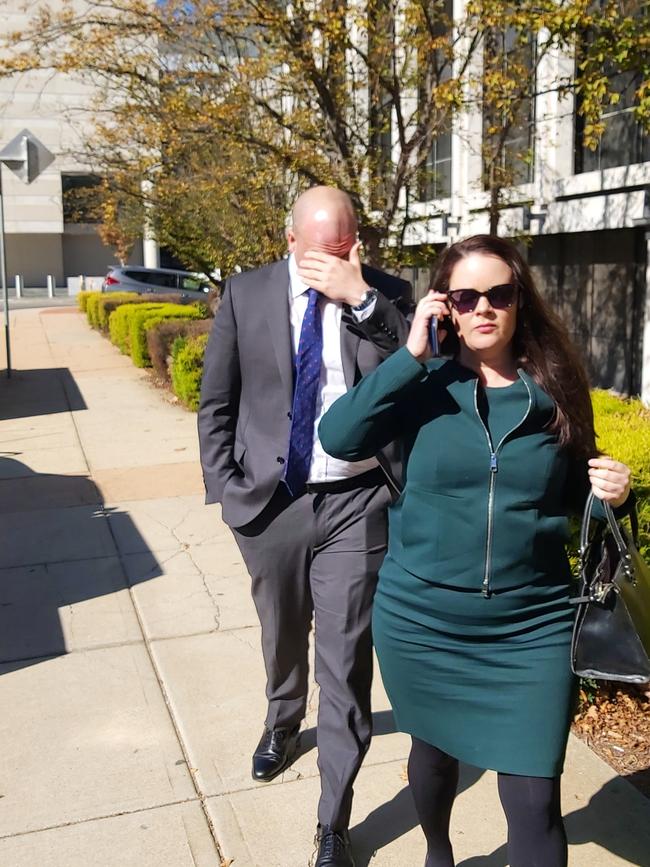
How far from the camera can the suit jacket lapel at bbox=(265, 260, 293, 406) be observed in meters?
3.34

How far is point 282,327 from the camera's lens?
3361 millimetres

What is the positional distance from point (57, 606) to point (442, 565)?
3473 mm

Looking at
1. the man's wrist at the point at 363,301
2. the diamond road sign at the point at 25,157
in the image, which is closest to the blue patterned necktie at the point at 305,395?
the man's wrist at the point at 363,301

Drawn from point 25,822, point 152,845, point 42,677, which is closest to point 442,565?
point 152,845

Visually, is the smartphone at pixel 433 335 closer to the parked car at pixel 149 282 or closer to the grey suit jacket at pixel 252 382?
the grey suit jacket at pixel 252 382

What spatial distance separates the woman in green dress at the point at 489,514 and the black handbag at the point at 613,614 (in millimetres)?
82

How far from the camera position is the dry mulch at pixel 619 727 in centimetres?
388

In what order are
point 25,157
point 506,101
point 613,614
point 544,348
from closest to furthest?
point 613,614 < point 544,348 < point 506,101 < point 25,157

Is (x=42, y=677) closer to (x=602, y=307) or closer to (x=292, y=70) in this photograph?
(x=292, y=70)

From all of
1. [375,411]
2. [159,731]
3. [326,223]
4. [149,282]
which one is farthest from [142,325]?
[149,282]

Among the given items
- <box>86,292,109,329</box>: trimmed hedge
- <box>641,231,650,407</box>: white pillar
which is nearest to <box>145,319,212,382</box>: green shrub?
<box>641,231,650,407</box>: white pillar

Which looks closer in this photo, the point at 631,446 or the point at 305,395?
the point at 305,395

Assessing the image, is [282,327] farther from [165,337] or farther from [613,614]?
[165,337]

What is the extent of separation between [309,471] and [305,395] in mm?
251
